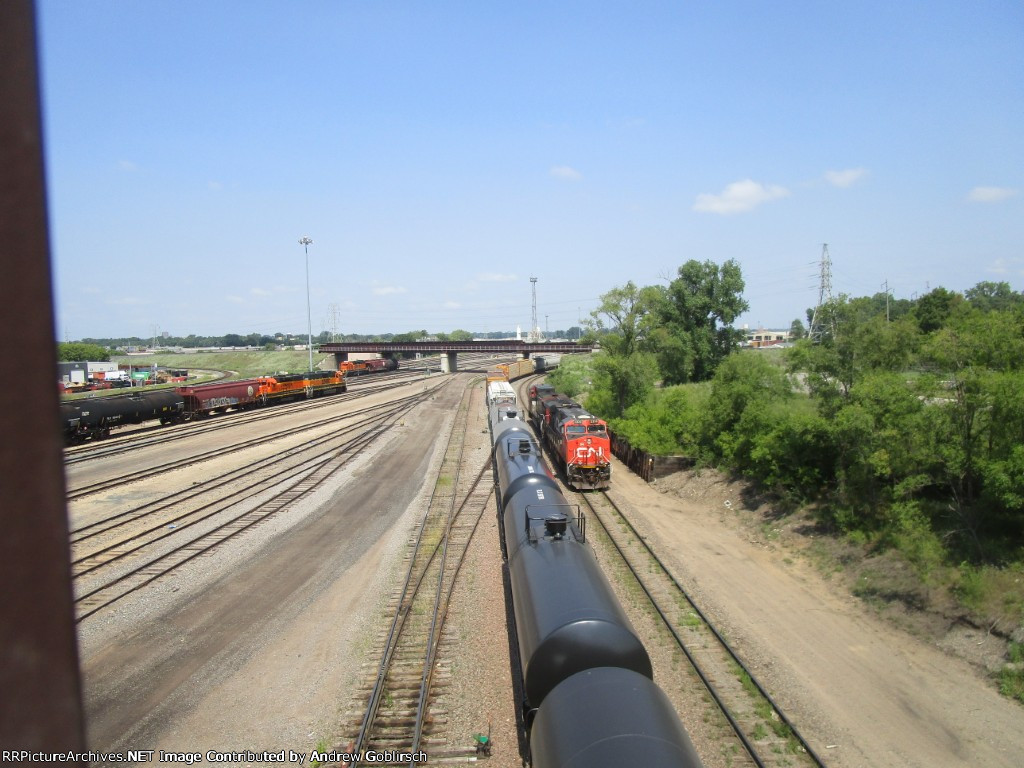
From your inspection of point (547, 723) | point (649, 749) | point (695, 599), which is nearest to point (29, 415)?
point (649, 749)

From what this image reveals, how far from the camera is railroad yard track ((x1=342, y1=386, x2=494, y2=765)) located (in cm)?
1207

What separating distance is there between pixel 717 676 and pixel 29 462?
1544cm

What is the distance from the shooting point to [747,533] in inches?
984

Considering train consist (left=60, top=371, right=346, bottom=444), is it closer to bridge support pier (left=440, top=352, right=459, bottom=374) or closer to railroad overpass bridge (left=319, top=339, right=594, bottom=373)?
railroad overpass bridge (left=319, top=339, right=594, bottom=373)

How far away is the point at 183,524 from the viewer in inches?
961

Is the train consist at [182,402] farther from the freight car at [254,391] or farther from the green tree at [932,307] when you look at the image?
the green tree at [932,307]

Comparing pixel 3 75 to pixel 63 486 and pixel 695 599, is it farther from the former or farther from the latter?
pixel 695 599

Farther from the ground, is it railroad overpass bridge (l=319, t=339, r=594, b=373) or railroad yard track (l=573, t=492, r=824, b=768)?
railroad overpass bridge (l=319, t=339, r=594, b=373)

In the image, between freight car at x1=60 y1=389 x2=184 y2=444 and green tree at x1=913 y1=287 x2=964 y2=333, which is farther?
green tree at x1=913 y1=287 x2=964 y2=333

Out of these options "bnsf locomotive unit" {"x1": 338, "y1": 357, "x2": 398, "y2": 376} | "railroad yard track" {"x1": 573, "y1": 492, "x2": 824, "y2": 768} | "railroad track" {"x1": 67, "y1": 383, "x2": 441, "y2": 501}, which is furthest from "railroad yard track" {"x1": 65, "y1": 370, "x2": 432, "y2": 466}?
"bnsf locomotive unit" {"x1": 338, "y1": 357, "x2": 398, "y2": 376}

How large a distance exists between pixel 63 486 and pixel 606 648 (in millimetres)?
9647

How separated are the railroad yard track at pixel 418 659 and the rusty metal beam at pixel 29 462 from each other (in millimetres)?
11731

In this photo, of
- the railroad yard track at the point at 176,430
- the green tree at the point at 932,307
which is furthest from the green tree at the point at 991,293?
the railroad yard track at the point at 176,430

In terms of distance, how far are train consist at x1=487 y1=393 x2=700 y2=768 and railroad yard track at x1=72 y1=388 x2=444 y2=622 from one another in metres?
8.70
